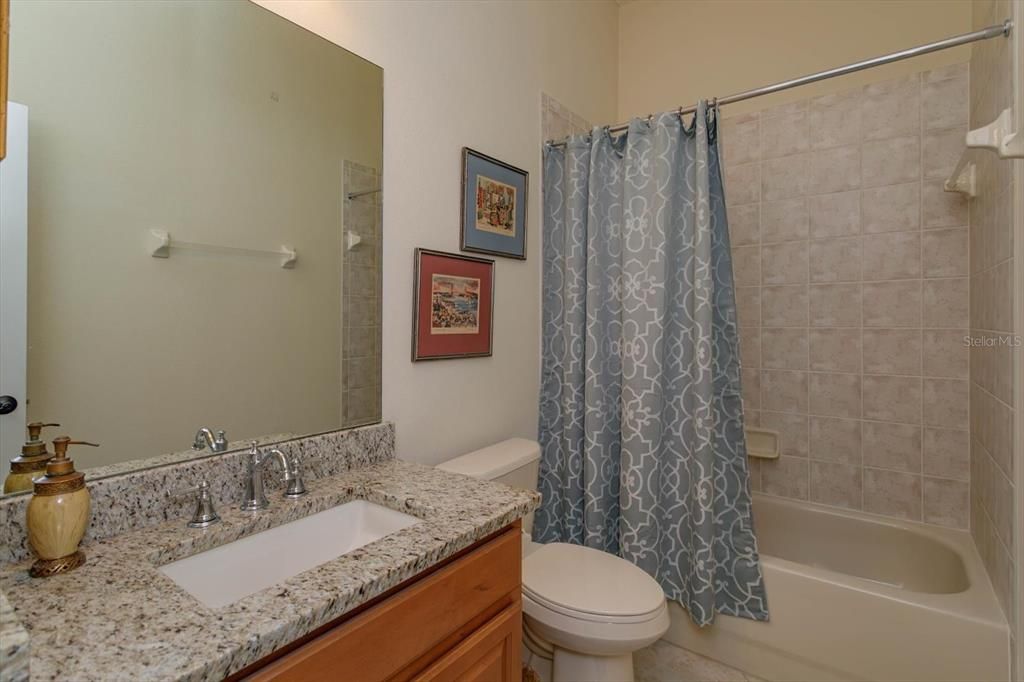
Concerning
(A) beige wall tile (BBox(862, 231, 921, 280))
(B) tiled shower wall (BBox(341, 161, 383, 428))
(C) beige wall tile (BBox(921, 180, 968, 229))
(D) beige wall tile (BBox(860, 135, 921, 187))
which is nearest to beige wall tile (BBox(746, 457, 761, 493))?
(A) beige wall tile (BBox(862, 231, 921, 280))

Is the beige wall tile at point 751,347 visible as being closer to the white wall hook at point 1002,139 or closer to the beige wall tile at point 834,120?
the beige wall tile at point 834,120

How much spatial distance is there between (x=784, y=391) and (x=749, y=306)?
1.40ft

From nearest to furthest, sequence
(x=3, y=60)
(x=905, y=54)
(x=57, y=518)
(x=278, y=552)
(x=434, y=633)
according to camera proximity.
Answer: (x=3, y=60)
(x=57, y=518)
(x=434, y=633)
(x=278, y=552)
(x=905, y=54)

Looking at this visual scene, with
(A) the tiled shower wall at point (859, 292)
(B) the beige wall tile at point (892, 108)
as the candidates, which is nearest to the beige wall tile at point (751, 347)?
(A) the tiled shower wall at point (859, 292)

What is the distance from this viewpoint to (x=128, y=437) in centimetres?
95

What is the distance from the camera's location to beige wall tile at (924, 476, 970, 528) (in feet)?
6.25

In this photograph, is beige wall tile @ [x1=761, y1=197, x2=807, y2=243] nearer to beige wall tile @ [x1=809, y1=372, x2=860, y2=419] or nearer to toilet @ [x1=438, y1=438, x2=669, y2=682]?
beige wall tile @ [x1=809, y1=372, x2=860, y2=419]

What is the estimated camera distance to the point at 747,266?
2.35 meters

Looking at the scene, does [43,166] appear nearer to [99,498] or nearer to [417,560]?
[99,498]

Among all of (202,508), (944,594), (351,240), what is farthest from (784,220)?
(202,508)

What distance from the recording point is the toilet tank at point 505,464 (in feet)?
4.95

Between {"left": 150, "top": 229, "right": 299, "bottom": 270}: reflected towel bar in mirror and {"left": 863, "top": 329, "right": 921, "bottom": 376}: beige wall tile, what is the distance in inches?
88.3

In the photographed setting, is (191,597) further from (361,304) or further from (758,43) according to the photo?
(758,43)

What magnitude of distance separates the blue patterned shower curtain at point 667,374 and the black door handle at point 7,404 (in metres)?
1.57
